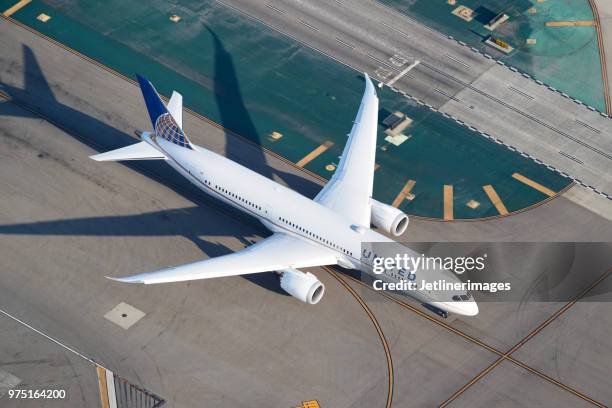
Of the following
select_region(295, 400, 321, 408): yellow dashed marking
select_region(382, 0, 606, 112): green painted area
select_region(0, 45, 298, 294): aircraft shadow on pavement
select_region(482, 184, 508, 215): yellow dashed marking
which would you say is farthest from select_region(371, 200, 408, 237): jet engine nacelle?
select_region(382, 0, 606, 112): green painted area

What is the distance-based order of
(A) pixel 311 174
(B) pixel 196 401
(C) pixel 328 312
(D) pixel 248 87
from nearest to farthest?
(B) pixel 196 401, (C) pixel 328 312, (A) pixel 311 174, (D) pixel 248 87

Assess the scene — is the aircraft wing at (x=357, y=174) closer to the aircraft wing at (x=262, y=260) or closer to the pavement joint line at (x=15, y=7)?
the aircraft wing at (x=262, y=260)

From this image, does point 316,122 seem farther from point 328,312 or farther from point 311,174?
point 328,312

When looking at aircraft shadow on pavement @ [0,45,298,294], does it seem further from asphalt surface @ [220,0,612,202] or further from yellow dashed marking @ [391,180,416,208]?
asphalt surface @ [220,0,612,202]

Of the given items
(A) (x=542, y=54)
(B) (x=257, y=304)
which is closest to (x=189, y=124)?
(B) (x=257, y=304)

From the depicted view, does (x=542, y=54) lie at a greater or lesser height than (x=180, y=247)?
greater

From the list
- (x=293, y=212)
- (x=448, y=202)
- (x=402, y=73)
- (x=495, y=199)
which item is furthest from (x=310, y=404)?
(x=402, y=73)

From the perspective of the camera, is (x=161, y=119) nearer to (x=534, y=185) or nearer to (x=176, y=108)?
(x=176, y=108)
